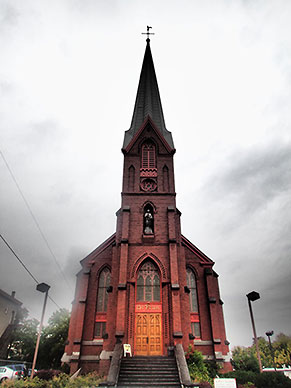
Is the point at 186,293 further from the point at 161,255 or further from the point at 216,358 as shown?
the point at 216,358

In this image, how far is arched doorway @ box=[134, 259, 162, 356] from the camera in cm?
1806

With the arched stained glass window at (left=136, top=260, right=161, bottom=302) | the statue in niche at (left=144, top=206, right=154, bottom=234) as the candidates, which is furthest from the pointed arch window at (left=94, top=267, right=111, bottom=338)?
the statue in niche at (left=144, top=206, right=154, bottom=234)

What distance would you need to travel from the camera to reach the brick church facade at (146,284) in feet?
60.6

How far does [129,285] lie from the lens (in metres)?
19.5

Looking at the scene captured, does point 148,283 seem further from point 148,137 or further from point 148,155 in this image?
point 148,137

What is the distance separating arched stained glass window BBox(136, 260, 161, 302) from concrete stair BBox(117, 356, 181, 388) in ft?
13.9

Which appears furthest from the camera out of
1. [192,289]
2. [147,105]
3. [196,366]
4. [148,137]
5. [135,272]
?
[147,105]

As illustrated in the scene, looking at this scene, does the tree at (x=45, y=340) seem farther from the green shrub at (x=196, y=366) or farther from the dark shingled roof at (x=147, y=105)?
the dark shingled roof at (x=147, y=105)

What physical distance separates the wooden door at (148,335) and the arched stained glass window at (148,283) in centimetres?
114

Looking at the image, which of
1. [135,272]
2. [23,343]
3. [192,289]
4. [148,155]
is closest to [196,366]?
[135,272]

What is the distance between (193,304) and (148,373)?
351 inches

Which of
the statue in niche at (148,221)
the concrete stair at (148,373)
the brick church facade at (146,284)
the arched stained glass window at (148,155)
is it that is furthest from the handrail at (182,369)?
the arched stained glass window at (148,155)

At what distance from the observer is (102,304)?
72.2ft

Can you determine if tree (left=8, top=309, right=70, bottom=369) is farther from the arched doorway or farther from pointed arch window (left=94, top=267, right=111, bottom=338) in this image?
the arched doorway
